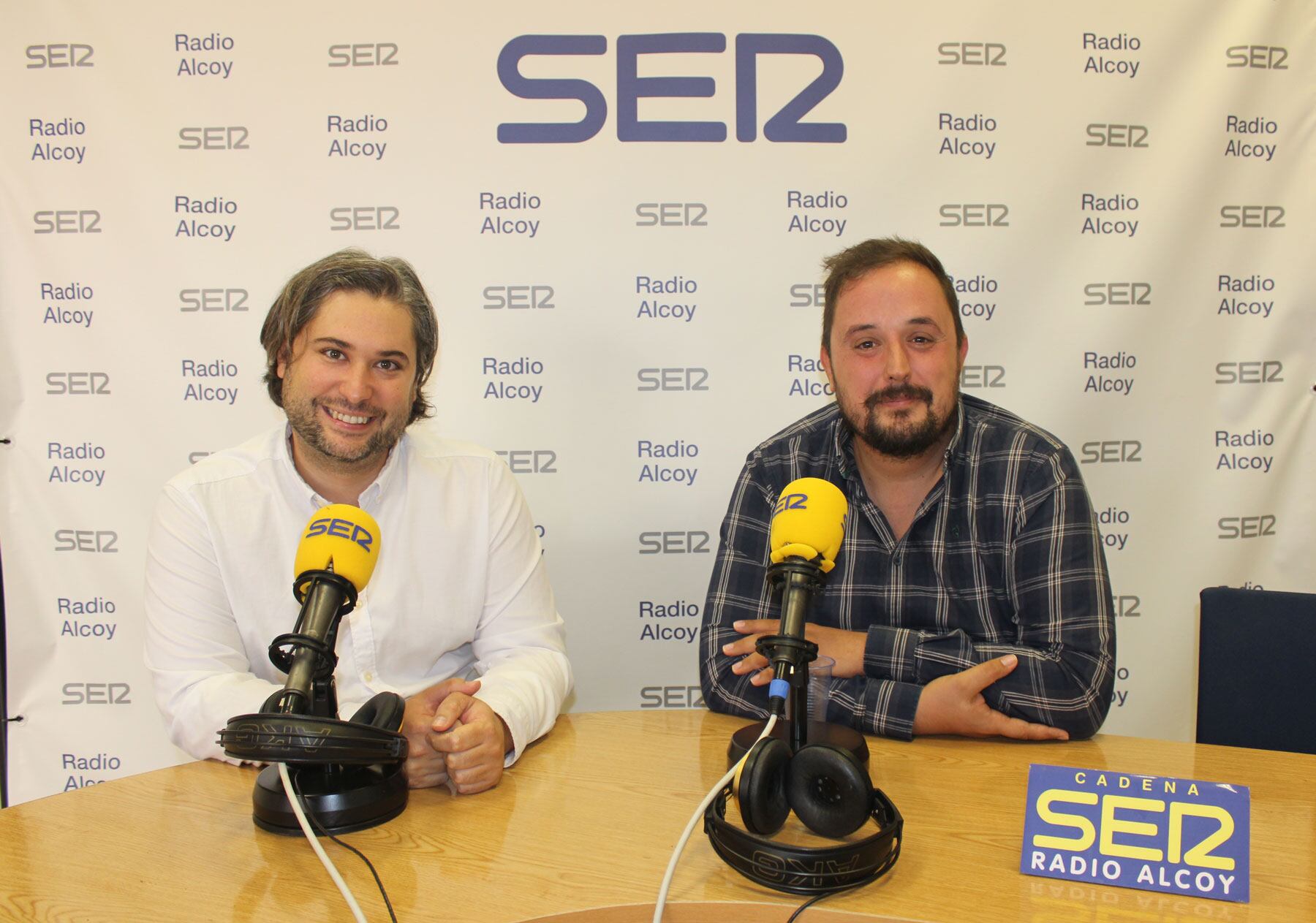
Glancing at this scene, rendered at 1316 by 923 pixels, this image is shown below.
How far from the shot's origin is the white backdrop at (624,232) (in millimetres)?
3238

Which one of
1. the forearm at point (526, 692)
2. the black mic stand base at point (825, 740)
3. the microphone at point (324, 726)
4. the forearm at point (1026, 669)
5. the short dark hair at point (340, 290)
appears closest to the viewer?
the microphone at point (324, 726)

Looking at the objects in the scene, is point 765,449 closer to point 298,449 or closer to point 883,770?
point 883,770

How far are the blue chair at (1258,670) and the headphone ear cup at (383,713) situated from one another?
→ 170 cm

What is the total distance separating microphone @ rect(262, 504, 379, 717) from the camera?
1.39 meters

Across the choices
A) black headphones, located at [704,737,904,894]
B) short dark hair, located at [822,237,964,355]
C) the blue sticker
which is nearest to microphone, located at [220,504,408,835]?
black headphones, located at [704,737,904,894]

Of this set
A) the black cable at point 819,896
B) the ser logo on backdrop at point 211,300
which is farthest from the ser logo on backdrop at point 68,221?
the black cable at point 819,896

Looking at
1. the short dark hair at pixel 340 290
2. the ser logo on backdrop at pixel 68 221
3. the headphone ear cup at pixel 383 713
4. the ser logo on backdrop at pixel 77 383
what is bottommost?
the headphone ear cup at pixel 383 713

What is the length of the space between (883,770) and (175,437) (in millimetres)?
2599

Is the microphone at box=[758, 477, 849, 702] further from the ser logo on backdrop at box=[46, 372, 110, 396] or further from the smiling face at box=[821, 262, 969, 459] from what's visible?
the ser logo on backdrop at box=[46, 372, 110, 396]

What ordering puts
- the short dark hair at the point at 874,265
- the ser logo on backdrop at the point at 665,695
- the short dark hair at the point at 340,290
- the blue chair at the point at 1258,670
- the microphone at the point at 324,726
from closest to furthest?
the microphone at the point at 324,726 < the blue chair at the point at 1258,670 < the short dark hair at the point at 340,290 < the short dark hair at the point at 874,265 < the ser logo on backdrop at the point at 665,695

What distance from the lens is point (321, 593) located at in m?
1.42

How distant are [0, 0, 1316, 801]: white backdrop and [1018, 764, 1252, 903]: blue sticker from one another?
1995 mm

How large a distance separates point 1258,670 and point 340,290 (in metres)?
2.25

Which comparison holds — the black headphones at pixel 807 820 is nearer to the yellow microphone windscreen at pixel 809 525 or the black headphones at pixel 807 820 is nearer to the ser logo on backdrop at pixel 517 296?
the yellow microphone windscreen at pixel 809 525
